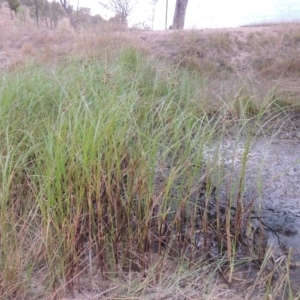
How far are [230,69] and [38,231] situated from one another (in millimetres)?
5234

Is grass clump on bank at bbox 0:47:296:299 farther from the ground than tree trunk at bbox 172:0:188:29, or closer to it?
closer to it

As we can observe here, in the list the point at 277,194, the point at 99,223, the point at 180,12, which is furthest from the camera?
the point at 180,12

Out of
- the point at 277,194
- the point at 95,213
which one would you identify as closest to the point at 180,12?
the point at 277,194

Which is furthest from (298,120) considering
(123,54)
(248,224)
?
(248,224)

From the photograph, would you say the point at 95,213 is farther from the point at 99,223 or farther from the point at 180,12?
the point at 180,12

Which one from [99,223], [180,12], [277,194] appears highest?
[180,12]

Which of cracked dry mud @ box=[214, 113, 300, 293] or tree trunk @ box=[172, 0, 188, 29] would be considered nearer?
cracked dry mud @ box=[214, 113, 300, 293]

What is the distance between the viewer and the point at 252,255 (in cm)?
189

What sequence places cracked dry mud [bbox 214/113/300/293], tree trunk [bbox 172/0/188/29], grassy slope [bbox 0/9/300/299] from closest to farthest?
grassy slope [bbox 0/9/300/299] → cracked dry mud [bbox 214/113/300/293] → tree trunk [bbox 172/0/188/29]

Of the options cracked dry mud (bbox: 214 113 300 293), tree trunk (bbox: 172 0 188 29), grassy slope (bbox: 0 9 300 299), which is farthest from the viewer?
tree trunk (bbox: 172 0 188 29)

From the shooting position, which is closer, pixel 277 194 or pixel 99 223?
pixel 99 223

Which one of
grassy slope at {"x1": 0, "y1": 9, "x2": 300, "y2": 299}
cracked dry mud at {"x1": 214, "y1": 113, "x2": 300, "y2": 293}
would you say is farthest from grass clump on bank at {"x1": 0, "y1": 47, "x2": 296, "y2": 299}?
cracked dry mud at {"x1": 214, "y1": 113, "x2": 300, "y2": 293}

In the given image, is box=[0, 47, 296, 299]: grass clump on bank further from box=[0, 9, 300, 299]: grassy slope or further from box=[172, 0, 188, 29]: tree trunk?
box=[172, 0, 188, 29]: tree trunk

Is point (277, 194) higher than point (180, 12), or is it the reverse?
point (180, 12)
